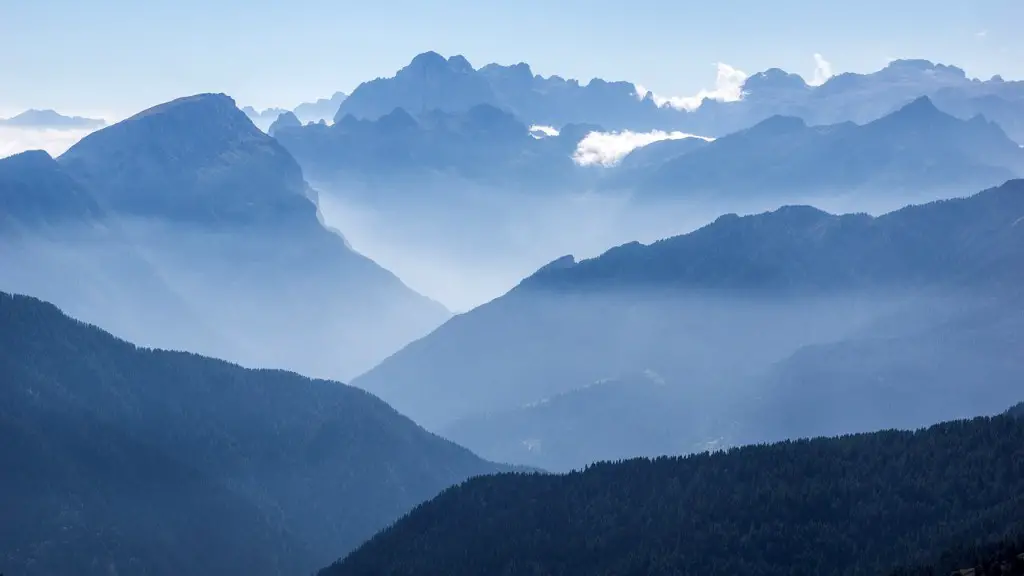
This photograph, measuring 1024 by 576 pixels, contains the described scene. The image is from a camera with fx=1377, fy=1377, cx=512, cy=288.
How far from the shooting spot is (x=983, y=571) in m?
156

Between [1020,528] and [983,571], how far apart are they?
41.7 metres

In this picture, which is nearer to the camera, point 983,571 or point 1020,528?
point 983,571

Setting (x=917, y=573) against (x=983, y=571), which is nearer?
(x=983, y=571)

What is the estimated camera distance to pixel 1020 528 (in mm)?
193750

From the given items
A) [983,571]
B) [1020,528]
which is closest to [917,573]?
[1020,528]

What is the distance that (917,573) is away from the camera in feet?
632

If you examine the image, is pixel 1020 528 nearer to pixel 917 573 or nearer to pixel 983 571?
pixel 917 573

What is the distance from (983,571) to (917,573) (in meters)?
37.2

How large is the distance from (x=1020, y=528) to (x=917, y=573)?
16.1 meters
